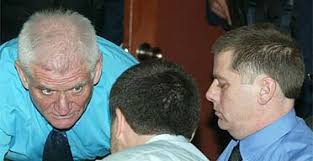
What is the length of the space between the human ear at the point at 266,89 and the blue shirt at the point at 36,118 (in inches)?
22.6

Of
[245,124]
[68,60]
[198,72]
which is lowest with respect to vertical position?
[198,72]

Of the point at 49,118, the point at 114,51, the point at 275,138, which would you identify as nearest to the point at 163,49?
the point at 114,51

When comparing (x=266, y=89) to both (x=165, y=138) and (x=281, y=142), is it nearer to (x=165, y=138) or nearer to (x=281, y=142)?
(x=281, y=142)

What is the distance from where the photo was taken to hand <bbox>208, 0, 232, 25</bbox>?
→ 9.48 feet

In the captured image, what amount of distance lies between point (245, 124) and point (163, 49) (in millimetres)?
1040

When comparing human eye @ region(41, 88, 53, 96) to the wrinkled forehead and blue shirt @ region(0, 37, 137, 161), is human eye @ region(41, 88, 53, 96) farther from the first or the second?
blue shirt @ region(0, 37, 137, 161)

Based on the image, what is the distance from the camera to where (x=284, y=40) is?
1.90 metres

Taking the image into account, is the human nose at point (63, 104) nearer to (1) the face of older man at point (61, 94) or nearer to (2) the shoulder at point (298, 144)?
(1) the face of older man at point (61, 94)

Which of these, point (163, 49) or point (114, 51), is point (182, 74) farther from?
point (163, 49)

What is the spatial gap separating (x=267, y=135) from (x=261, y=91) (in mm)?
122

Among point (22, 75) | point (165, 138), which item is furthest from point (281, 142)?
point (22, 75)

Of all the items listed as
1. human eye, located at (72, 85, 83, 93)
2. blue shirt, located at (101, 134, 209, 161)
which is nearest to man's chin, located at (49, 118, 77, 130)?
human eye, located at (72, 85, 83, 93)

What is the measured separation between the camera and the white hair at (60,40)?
6.50ft

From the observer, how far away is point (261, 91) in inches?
73.8
